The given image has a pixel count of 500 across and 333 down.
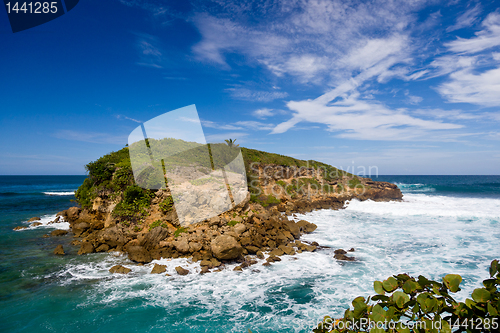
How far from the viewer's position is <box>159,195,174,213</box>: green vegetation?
1506 centimetres

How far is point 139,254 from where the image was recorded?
12.2m

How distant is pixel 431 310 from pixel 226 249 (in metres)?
10.6

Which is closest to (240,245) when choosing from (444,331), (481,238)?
(444,331)

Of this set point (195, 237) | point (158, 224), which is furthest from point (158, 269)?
point (158, 224)

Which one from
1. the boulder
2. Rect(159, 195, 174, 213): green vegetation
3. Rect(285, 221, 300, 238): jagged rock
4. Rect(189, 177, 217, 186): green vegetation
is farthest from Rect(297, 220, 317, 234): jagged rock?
the boulder

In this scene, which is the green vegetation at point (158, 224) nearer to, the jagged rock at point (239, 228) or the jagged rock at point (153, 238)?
the jagged rock at point (153, 238)

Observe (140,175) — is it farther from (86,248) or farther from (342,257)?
(342,257)

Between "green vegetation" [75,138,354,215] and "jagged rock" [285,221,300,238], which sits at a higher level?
"green vegetation" [75,138,354,215]

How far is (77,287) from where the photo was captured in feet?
31.7

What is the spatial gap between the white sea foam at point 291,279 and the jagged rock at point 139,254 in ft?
1.29

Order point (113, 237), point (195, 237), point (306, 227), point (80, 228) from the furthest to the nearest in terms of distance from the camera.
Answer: point (306, 227), point (80, 228), point (113, 237), point (195, 237)

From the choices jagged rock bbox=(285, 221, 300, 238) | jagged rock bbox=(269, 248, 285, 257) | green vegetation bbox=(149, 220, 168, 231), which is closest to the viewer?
jagged rock bbox=(269, 248, 285, 257)

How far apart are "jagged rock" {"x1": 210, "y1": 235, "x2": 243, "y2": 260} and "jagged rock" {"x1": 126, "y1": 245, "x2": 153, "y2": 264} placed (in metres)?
3.50

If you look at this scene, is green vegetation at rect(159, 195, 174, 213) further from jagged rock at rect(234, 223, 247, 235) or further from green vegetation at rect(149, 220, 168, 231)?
jagged rock at rect(234, 223, 247, 235)
